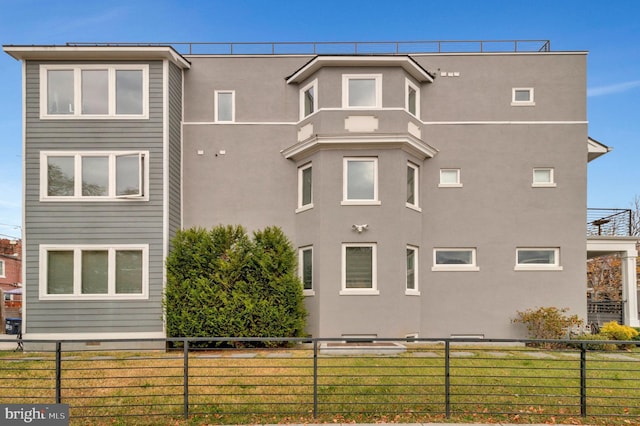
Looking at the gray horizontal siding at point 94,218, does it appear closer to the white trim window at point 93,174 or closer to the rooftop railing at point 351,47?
the white trim window at point 93,174

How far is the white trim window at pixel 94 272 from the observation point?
38.7 feet

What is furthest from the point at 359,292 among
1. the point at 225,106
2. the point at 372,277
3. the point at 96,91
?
the point at 96,91

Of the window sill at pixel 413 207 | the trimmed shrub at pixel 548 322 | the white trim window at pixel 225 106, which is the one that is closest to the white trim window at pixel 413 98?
the window sill at pixel 413 207

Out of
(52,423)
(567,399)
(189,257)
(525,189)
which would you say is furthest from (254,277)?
(525,189)

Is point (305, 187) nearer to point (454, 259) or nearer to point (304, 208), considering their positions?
point (304, 208)

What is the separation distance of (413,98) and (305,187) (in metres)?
4.01

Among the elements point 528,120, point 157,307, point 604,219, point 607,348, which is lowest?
point 607,348

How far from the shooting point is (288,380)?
24.6 ft

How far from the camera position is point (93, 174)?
1215cm

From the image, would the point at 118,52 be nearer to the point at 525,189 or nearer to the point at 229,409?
the point at 229,409

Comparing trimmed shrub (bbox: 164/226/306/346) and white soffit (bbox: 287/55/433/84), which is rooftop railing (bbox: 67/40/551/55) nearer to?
white soffit (bbox: 287/55/433/84)

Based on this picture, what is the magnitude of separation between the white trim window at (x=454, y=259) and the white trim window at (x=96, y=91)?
347 inches

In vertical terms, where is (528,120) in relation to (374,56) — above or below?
below

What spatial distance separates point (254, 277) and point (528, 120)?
895 centimetres
